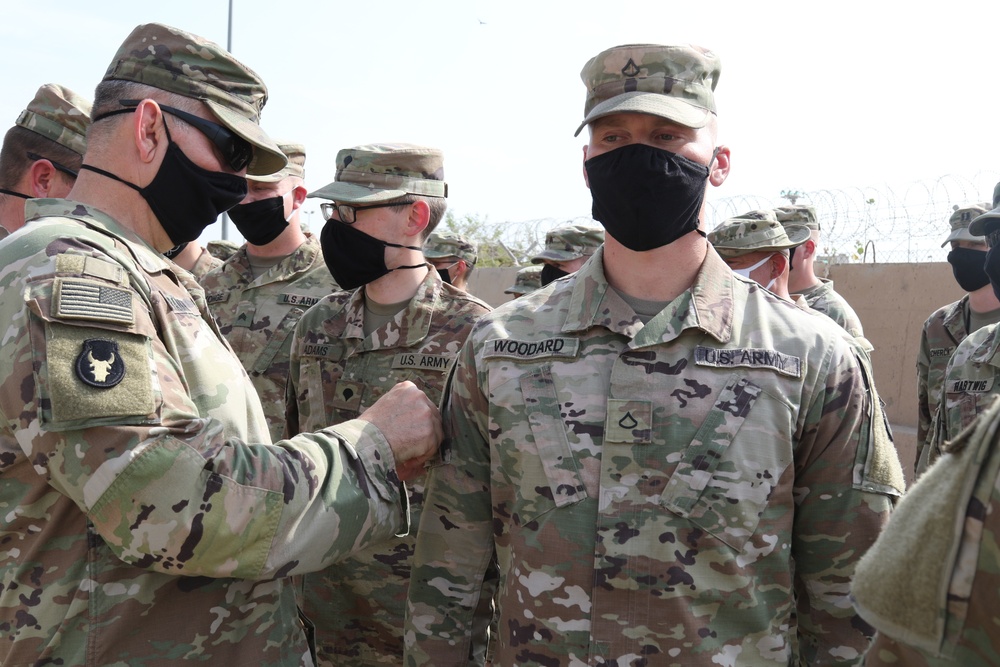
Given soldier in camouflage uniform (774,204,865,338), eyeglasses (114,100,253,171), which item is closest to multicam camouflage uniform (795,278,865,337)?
soldier in camouflage uniform (774,204,865,338)

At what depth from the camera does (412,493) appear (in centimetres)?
348

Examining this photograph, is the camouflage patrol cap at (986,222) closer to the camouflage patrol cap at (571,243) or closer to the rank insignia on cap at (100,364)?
the camouflage patrol cap at (571,243)

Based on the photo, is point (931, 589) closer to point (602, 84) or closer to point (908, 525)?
point (908, 525)

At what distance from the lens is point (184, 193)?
2.28 m

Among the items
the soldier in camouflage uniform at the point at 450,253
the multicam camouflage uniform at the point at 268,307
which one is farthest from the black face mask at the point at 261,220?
the soldier in camouflage uniform at the point at 450,253

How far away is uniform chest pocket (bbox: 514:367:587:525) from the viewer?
2.13m

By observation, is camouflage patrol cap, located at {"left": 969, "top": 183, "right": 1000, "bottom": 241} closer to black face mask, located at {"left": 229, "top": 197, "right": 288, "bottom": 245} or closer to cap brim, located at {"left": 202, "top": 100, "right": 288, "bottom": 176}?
cap brim, located at {"left": 202, "top": 100, "right": 288, "bottom": 176}

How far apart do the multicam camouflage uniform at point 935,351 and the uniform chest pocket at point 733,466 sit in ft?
15.7

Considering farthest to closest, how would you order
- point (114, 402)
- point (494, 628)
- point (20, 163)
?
1. point (20, 163)
2. point (494, 628)
3. point (114, 402)

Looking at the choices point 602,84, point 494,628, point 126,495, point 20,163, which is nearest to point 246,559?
point 126,495

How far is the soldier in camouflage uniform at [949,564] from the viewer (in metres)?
1.07

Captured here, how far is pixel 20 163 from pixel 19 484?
6.10ft

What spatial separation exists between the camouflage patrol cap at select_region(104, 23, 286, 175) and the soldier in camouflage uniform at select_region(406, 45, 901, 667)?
0.91 metres

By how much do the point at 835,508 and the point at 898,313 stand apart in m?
8.81
